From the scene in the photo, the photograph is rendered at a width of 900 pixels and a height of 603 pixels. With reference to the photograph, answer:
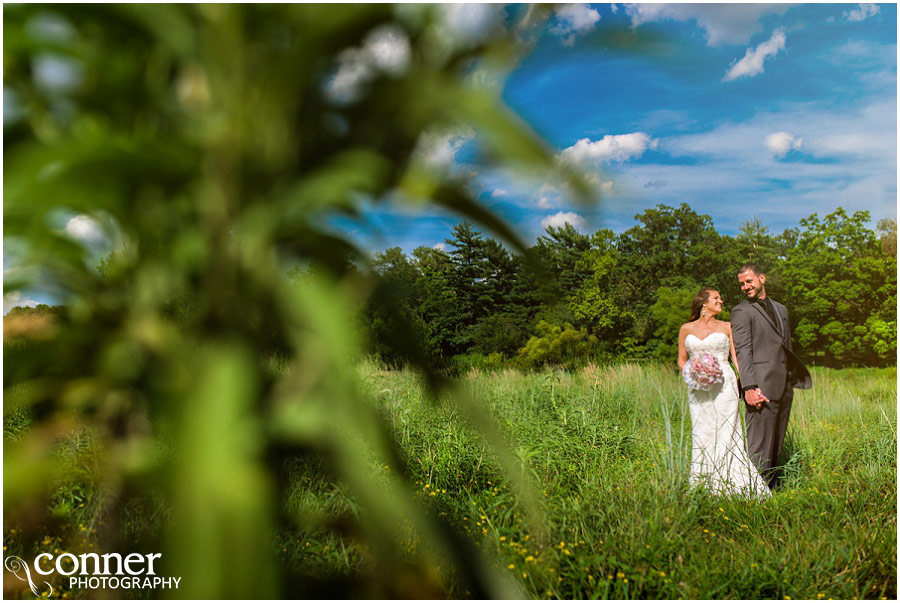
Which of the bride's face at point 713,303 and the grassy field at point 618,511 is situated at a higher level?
the bride's face at point 713,303

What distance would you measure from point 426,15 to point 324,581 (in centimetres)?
65

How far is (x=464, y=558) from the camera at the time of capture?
18.7 inches

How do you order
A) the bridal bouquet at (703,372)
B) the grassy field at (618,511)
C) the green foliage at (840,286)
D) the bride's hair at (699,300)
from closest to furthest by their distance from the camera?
Answer: the grassy field at (618,511)
the bridal bouquet at (703,372)
the bride's hair at (699,300)
the green foliage at (840,286)

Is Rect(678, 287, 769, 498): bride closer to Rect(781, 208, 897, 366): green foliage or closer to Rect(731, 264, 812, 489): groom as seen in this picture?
Rect(731, 264, 812, 489): groom

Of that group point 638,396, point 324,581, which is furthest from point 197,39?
point 638,396

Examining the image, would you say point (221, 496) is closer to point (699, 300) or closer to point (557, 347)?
point (699, 300)

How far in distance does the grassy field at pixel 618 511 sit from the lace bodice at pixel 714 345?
1.98 ft

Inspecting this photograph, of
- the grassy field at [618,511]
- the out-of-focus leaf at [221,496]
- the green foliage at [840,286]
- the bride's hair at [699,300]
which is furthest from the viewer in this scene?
the green foliage at [840,286]

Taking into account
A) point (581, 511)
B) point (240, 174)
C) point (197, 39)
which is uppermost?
point (197, 39)

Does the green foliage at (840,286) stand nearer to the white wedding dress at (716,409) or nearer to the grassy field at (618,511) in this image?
the grassy field at (618,511)

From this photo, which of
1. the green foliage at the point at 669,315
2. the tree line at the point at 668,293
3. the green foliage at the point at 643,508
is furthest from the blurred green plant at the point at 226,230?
the green foliage at the point at 669,315

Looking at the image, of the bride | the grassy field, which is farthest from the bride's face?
the grassy field

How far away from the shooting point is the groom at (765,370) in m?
3.20

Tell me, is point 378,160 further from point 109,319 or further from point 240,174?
point 109,319
